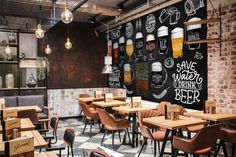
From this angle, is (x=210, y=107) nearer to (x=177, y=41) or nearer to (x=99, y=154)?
(x=177, y=41)

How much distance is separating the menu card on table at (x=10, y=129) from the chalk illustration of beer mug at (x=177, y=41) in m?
3.86

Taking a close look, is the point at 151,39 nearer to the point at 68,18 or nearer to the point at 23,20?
the point at 68,18

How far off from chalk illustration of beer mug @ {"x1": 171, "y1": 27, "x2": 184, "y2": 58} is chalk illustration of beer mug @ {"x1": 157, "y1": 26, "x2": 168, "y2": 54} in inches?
10.3

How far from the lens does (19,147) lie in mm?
1822

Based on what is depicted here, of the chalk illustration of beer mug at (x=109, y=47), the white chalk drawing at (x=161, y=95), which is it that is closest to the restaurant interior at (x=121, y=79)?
the white chalk drawing at (x=161, y=95)

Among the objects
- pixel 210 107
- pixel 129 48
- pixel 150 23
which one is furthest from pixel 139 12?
pixel 210 107

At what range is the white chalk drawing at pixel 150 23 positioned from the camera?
244 inches

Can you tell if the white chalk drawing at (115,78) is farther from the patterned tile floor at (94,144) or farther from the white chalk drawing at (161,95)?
the white chalk drawing at (161,95)

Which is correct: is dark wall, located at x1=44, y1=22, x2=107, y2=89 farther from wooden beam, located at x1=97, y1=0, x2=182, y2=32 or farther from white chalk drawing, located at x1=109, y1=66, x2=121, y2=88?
wooden beam, located at x1=97, y1=0, x2=182, y2=32

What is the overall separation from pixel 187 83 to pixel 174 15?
162 centimetres

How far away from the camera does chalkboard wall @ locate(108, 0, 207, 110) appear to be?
4820mm

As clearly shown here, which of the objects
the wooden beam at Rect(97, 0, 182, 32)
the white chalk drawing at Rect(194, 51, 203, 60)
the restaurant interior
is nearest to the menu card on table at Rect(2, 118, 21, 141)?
the restaurant interior

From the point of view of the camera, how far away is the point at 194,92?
488 centimetres

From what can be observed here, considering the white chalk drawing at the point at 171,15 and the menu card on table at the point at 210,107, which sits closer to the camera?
the menu card on table at the point at 210,107
